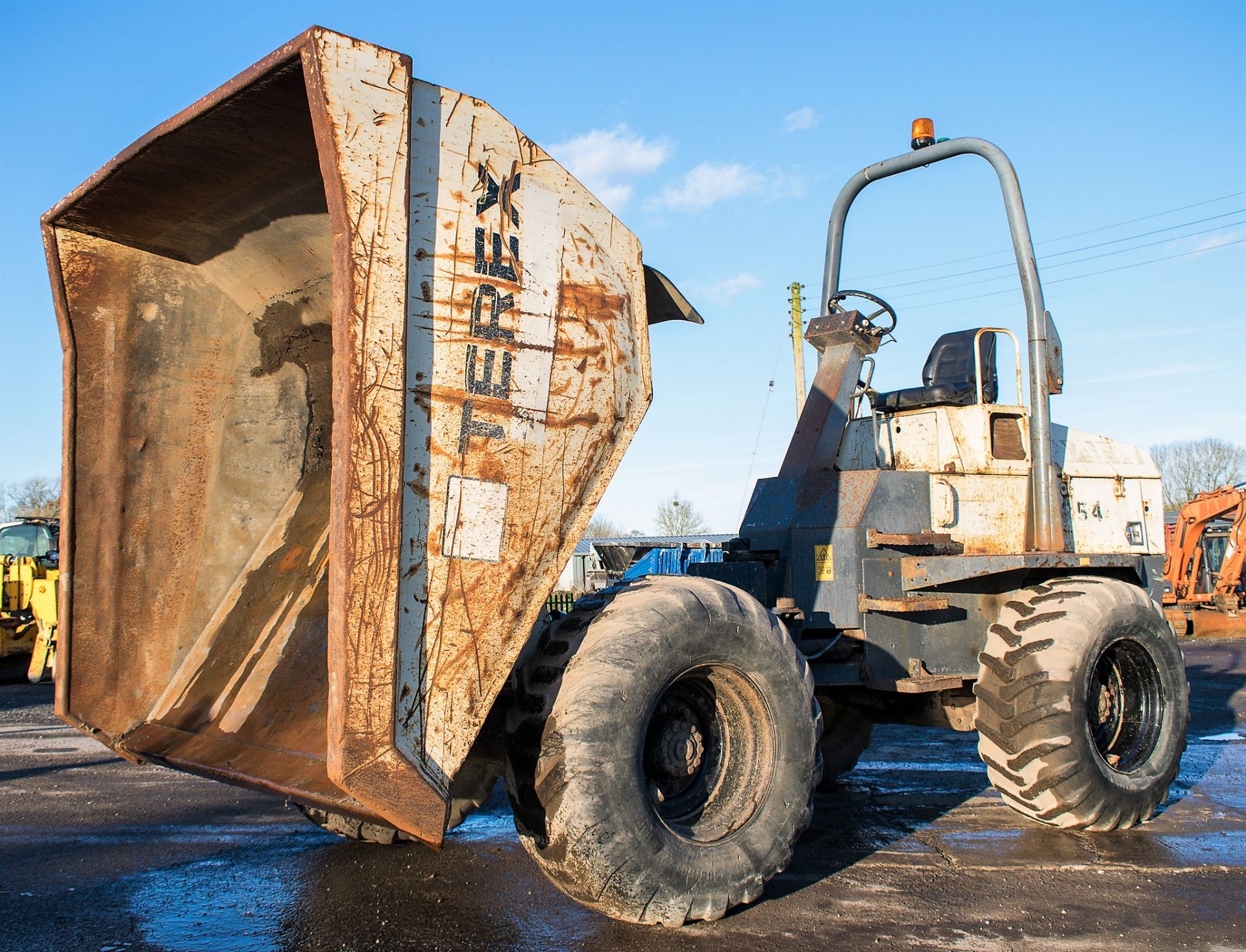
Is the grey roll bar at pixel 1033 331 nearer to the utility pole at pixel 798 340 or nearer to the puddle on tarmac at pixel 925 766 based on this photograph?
the puddle on tarmac at pixel 925 766

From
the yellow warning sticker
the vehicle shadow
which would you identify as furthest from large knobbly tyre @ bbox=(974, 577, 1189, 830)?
the yellow warning sticker

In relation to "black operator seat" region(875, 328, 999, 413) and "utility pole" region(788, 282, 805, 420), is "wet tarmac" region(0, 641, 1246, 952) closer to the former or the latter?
"black operator seat" region(875, 328, 999, 413)

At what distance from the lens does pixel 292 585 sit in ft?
15.4

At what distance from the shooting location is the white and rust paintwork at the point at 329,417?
10.0 ft

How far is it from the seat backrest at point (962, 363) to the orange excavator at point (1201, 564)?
54.0 ft

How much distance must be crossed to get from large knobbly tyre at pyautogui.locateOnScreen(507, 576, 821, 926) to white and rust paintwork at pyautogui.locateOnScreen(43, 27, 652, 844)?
0.93 ft

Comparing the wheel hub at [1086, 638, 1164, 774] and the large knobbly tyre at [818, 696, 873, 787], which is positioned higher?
the wheel hub at [1086, 638, 1164, 774]

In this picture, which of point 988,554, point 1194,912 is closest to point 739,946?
point 1194,912

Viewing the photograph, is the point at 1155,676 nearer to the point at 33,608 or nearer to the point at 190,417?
the point at 190,417

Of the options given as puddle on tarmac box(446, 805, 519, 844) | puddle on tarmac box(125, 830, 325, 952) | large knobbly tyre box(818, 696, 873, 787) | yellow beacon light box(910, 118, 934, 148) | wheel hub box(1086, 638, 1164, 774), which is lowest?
puddle on tarmac box(446, 805, 519, 844)

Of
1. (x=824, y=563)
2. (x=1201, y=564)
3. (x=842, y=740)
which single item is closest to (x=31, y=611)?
(x=842, y=740)

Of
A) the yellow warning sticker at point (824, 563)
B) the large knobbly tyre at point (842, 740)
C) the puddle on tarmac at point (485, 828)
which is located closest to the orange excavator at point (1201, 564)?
the large knobbly tyre at point (842, 740)

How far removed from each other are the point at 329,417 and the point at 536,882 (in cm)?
243

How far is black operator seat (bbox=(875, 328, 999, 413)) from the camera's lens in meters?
5.93
